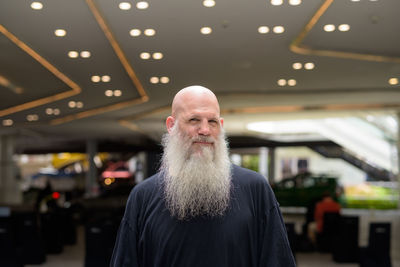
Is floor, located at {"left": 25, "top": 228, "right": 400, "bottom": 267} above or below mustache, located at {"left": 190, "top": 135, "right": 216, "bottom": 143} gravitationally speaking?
below

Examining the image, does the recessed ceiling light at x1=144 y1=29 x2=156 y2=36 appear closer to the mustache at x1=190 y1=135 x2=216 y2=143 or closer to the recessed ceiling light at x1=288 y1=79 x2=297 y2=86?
the recessed ceiling light at x1=288 y1=79 x2=297 y2=86

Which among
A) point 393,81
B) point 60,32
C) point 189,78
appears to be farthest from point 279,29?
point 189,78

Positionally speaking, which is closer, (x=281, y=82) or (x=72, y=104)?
(x=281, y=82)

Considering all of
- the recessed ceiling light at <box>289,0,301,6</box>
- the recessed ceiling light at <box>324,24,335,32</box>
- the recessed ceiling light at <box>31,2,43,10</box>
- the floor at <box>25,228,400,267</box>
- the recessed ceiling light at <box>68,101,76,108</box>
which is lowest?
the floor at <box>25,228,400,267</box>

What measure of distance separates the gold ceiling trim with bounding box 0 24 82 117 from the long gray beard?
4.53 metres

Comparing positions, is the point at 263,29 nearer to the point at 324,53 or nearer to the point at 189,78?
the point at 324,53

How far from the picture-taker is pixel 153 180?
6.00 ft

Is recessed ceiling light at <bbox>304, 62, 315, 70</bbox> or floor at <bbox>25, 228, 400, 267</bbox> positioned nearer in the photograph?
recessed ceiling light at <bbox>304, 62, 315, 70</bbox>

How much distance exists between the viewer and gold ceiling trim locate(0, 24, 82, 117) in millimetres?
6176

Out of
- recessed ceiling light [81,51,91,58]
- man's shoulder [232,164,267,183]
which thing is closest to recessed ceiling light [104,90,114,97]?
recessed ceiling light [81,51,91,58]

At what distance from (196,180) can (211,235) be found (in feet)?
0.74

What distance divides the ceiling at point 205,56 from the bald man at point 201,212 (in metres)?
3.29

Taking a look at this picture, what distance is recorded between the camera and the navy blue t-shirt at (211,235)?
1.67 m

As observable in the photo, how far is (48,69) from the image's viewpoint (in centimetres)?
788
